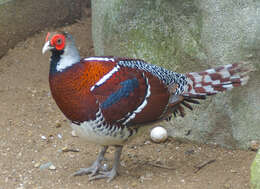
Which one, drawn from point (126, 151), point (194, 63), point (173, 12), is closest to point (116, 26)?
point (173, 12)

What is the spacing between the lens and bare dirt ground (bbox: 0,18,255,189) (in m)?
4.10

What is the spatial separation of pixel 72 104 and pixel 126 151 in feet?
4.30

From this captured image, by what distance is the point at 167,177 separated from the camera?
417 centimetres

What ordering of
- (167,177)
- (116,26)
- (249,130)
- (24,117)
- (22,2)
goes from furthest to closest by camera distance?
(22,2)
(24,117)
(116,26)
(249,130)
(167,177)

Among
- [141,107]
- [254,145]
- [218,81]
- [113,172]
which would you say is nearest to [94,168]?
[113,172]

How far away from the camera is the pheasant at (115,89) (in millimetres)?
3613

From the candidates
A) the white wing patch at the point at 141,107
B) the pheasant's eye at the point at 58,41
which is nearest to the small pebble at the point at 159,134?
the white wing patch at the point at 141,107

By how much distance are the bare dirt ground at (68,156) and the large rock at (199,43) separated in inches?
8.7

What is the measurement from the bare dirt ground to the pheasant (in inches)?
14.1

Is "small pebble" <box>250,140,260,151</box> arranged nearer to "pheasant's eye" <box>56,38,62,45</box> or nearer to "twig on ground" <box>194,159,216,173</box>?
"twig on ground" <box>194,159,216,173</box>

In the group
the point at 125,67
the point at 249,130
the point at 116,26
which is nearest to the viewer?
the point at 125,67

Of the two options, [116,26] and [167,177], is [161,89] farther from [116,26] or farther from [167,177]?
[116,26]

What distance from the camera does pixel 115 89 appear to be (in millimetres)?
3713

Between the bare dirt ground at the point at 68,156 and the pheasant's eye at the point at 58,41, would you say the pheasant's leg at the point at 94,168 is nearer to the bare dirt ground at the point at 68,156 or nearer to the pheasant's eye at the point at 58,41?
the bare dirt ground at the point at 68,156
